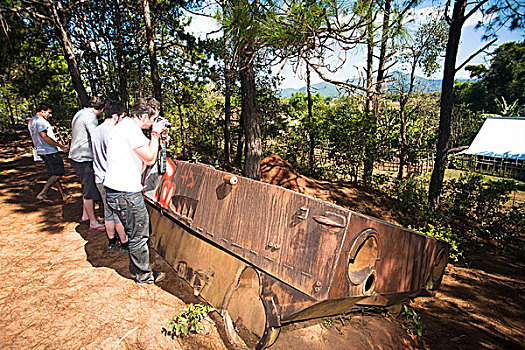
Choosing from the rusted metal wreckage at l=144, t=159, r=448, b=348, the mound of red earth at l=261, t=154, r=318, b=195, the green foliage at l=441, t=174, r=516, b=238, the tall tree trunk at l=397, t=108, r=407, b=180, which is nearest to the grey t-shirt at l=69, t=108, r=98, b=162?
the rusted metal wreckage at l=144, t=159, r=448, b=348

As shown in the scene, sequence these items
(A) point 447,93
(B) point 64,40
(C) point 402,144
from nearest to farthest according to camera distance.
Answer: (A) point 447,93, (B) point 64,40, (C) point 402,144

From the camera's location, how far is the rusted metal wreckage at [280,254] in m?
2.04

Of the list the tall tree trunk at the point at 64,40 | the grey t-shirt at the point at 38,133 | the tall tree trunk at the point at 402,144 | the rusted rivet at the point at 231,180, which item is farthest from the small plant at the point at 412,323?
the tall tree trunk at the point at 64,40

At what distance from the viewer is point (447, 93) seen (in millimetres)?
6375

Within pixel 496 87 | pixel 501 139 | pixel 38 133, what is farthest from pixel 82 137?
pixel 496 87

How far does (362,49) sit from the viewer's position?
321 cm

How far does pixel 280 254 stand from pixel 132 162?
74.2 inches

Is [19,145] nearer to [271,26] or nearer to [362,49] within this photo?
[271,26]

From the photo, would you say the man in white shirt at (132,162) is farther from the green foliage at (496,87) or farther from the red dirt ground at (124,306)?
the green foliage at (496,87)

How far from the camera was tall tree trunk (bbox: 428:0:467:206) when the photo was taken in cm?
604

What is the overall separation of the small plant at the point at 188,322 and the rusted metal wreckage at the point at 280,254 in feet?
0.47

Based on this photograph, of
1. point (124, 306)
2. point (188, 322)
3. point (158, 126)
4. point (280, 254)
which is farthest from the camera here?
point (158, 126)

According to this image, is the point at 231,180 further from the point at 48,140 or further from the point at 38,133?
the point at 38,133

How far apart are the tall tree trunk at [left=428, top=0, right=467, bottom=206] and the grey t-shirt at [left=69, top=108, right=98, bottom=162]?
24.0 feet
